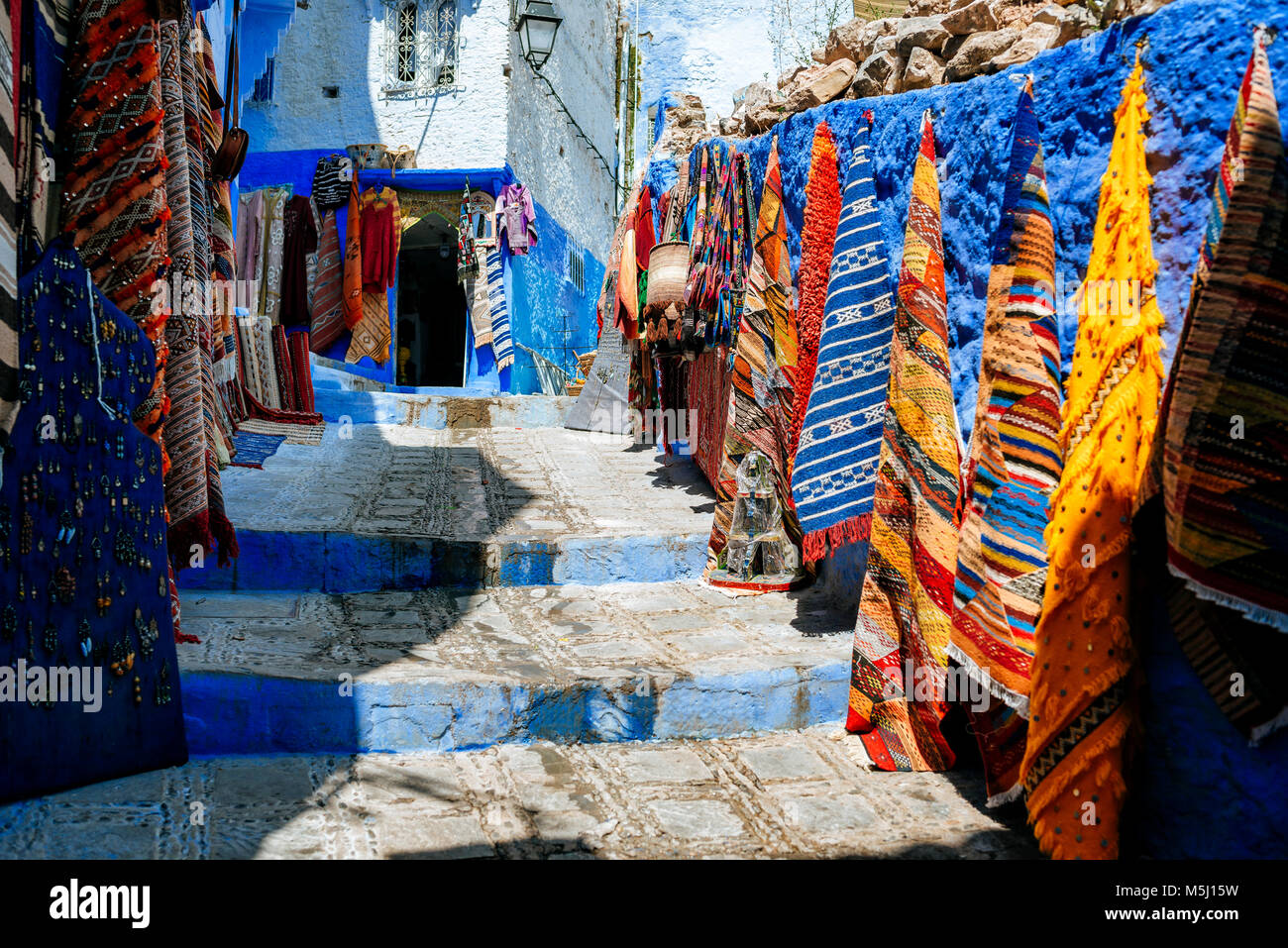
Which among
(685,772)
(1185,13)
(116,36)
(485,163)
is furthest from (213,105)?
(485,163)

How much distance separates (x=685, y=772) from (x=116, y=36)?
9.83 feet

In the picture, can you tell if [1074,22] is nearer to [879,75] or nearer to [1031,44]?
[1031,44]

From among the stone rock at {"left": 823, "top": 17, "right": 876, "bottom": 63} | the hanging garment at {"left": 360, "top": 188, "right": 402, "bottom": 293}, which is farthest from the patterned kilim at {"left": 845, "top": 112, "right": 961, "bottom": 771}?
the hanging garment at {"left": 360, "top": 188, "right": 402, "bottom": 293}

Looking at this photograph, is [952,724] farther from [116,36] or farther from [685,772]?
[116,36]

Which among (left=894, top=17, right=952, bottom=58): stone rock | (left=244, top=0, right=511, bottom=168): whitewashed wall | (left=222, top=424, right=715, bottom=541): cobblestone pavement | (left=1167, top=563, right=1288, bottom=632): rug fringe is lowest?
(left=222, top=424, right=715, bottom=541): cobblestone pavement

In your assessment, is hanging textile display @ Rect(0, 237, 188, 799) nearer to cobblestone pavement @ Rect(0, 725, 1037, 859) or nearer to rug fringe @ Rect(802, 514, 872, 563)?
cobblestone pavement @ Rect(0, 725, 1037, 859)

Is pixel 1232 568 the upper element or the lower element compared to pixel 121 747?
upper

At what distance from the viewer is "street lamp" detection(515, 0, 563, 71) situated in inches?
504

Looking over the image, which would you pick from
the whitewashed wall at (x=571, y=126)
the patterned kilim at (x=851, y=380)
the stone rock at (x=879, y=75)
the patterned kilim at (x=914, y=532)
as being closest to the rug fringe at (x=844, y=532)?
the patterned kilim at (x=851, y=380)

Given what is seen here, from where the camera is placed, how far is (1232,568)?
195 centimetres

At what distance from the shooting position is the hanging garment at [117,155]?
9.00 ft

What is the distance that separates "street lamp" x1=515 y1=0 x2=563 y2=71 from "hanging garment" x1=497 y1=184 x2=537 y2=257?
6.08ft

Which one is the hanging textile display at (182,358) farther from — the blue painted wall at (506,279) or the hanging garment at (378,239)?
the blue painted wall at (506,279)

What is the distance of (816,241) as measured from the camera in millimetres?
3918
